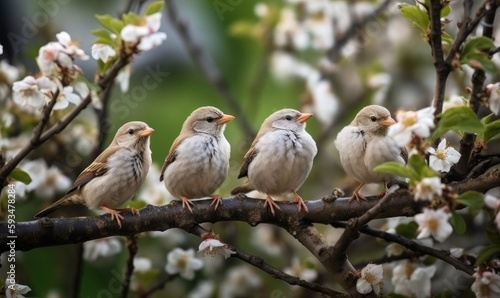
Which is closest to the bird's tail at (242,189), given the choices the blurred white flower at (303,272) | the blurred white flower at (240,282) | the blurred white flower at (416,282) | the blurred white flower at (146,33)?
the blurred white flower at (303,272)

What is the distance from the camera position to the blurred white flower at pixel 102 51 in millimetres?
2053

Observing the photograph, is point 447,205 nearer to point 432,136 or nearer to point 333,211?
point 432,136

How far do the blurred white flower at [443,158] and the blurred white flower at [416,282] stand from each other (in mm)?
481

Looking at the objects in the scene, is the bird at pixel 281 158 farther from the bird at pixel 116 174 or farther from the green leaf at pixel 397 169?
the green leaf at pixel 397 169

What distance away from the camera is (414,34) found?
4680 millimetres

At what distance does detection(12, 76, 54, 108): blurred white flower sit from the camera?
2006mm

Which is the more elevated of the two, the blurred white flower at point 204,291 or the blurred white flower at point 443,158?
the blurred white flower at point 443,158

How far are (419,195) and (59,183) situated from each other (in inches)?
74.9

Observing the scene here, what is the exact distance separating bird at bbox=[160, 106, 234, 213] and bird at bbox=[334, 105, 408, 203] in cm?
38

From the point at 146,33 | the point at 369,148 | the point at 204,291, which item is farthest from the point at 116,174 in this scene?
the point at 204,291

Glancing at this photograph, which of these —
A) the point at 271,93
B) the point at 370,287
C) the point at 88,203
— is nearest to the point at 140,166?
the point at 88,203

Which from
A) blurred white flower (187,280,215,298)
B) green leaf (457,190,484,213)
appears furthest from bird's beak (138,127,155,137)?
blurred white flower (187,280,215,298)

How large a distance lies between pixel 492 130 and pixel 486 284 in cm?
39

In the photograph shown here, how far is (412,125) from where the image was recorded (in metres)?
1.68
